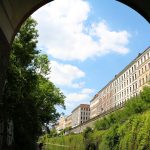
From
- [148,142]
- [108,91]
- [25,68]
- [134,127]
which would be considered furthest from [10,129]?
[108,91]

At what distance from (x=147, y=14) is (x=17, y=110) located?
40.2 ft

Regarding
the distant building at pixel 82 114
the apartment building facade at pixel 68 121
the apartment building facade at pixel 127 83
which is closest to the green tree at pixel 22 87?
the apartment building facade at pixel 127 83

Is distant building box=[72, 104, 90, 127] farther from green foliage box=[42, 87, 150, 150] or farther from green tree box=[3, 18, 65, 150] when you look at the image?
green tree box=[3, 18, 65, 150]

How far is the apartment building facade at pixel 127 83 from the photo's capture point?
250 ft

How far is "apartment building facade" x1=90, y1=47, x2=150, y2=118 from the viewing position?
76.1 metres

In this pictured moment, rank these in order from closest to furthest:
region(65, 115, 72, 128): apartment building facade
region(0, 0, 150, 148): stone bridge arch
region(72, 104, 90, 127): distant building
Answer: region(0, 0, 150, 148): stone bridge arch, region(72, 104, 90, 127): distant building, region(65, 115, 72, 128): apartment building facade

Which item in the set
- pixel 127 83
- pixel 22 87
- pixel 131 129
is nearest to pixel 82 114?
pixel 127 83

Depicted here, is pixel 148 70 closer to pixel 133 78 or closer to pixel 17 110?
pixel 133 78

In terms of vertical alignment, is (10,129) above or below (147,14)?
below

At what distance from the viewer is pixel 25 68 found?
882 inches

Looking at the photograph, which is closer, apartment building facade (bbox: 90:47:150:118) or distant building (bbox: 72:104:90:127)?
apartment building facade (bbox: 90:47:150:118)

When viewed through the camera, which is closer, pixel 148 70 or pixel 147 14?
pixel 147 14

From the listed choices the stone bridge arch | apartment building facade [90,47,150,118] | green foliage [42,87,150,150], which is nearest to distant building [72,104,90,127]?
apartment building facade [90,47,150,118]

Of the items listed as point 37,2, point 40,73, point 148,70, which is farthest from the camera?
point 148,70
